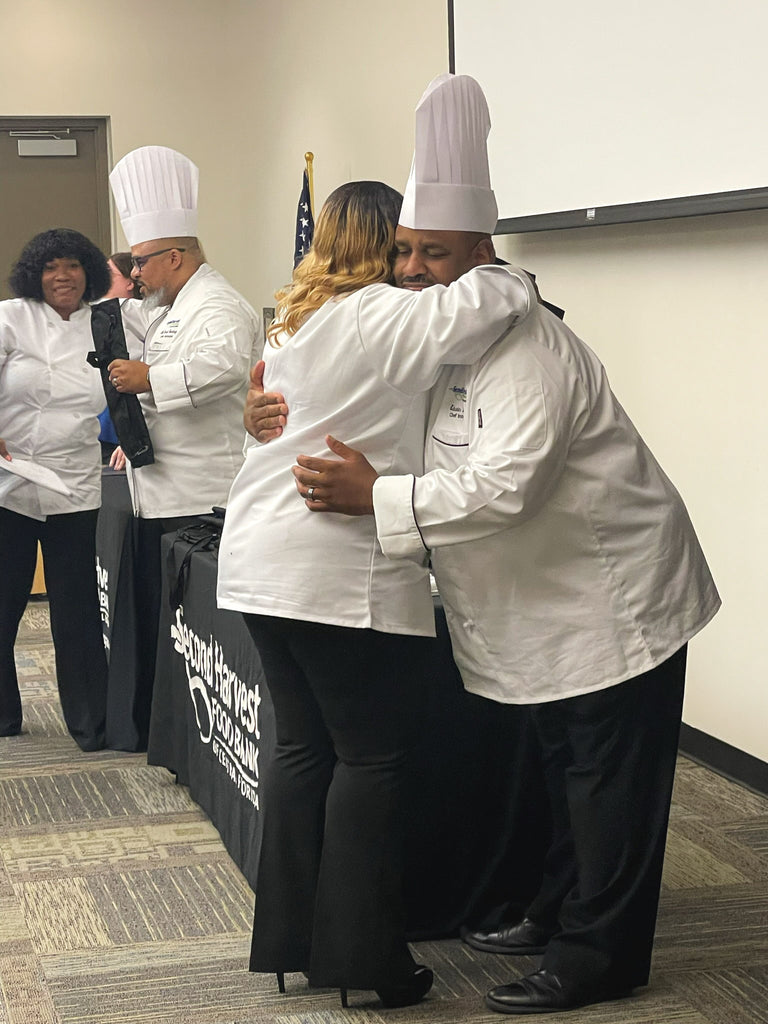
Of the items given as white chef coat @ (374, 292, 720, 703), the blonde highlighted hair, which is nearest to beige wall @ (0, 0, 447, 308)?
the blonde highlighted hair

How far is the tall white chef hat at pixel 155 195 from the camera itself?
3.48 metres

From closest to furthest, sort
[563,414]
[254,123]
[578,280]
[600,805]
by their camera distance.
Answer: [563,414] → [600,805] → [578,280] → [254,123]

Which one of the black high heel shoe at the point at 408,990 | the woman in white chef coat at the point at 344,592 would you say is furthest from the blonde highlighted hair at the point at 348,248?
the black high heel shoe at the point at 408,990

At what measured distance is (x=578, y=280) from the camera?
411 cm

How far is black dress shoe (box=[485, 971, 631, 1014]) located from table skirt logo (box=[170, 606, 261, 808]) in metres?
0.70

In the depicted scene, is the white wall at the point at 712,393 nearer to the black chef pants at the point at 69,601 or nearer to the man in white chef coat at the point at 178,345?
the man in white chef coat at the point at 178,345

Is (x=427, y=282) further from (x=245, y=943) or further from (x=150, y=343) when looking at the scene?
(x=150, y=343)

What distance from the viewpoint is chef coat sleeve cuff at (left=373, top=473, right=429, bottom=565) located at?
1887mm

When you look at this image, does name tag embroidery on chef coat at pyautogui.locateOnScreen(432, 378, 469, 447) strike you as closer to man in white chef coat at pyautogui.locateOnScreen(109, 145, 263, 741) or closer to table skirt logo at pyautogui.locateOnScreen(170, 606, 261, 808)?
table skirt logo at pyautogui.locateOnScreen(170, 606, 261, 808)

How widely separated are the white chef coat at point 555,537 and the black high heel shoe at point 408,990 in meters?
0.50

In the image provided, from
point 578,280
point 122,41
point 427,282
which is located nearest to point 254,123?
point 122,41

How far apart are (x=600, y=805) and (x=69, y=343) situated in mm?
2317

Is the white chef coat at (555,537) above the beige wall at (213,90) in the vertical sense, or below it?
below

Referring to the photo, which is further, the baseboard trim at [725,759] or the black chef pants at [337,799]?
the baseboard trim at [725,759]
